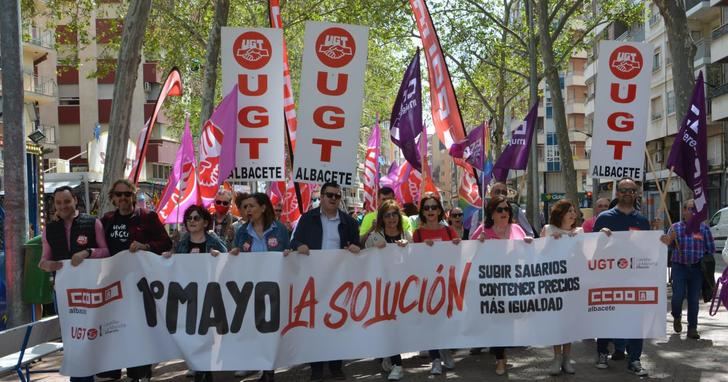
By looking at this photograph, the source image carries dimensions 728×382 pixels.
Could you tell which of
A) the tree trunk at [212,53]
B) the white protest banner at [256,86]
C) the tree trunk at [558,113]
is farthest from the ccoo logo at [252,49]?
the tree trunk at [558,113]

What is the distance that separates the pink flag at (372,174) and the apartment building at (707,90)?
19263 mm

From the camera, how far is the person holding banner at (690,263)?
1010 cm

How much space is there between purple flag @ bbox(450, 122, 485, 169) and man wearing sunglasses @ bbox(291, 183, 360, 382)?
111 inches

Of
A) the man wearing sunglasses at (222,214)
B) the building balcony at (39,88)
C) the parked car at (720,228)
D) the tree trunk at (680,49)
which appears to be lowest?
the parked car at (720,228)

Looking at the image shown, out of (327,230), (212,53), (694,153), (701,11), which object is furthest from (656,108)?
(327,230)

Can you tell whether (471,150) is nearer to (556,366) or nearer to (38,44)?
(556,366)

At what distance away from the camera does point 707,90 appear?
4078 centimetres

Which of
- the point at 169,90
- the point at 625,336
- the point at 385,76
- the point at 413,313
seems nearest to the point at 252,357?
the point at 413,313

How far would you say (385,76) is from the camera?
43094 mm

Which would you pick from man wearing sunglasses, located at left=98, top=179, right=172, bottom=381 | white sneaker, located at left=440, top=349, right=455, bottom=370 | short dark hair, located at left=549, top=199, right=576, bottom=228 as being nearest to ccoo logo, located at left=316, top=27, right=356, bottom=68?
man wearing sunglasses, located at left=98, top=179, right=172, bottom=381

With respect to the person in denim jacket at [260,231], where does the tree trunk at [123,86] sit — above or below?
above

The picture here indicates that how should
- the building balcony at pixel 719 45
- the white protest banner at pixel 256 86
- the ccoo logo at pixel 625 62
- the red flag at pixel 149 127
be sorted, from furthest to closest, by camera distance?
the building balcony at pixel 719 45
the red flag at pixel 149 127
the ccoo logo at pixel 625 62
the white protest banner at pixel 256 86

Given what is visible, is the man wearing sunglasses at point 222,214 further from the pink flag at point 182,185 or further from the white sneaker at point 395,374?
the white sneaker at point 395,374

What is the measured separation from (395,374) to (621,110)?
13.6ft
